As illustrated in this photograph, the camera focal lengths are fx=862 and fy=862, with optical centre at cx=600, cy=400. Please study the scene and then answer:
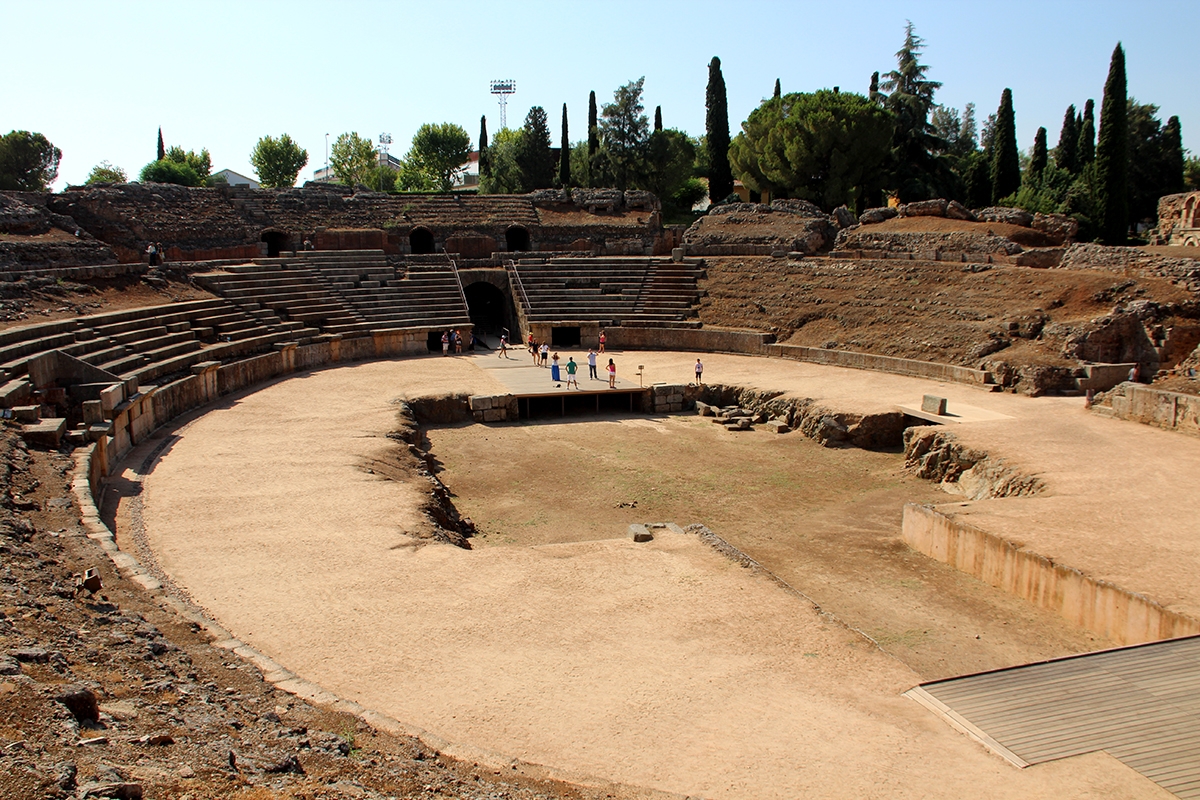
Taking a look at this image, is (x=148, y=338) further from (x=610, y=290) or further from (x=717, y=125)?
(x=717, y=125)

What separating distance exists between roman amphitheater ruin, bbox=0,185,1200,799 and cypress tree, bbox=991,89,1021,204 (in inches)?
333

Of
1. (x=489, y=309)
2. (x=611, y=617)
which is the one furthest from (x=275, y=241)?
(x=611, y=617)

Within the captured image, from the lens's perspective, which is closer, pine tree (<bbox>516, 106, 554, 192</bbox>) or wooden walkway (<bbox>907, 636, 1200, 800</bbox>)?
wooden walkway (<bbox>907, 636, 1200, 800</bbox>)

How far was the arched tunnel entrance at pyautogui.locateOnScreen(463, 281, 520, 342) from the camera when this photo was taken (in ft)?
107

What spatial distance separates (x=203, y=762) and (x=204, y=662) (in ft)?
7.33

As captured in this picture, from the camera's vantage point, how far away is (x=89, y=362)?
651 inches

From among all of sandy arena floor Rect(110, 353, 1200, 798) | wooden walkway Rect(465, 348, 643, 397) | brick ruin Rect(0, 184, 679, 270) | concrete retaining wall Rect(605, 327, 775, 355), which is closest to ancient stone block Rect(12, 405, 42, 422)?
sandy arena floor Rect(110, 353, 1200, 798)

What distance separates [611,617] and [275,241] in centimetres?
3034

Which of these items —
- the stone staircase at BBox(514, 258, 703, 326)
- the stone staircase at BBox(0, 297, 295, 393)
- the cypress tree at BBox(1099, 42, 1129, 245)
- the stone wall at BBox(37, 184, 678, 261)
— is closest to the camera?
the stone staircase at BBox(0, 297, 295, 393)

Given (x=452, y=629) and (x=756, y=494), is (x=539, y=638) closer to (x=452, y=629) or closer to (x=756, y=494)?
(x=452, y=629)

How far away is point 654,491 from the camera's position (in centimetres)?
1571

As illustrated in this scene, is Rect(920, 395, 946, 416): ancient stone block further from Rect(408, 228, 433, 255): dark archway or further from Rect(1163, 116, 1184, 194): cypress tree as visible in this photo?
Rect(1163, 116, 1184, 194): cypress tree

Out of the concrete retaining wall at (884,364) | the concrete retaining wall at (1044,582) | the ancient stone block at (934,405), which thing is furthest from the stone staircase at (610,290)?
the concrete retaining wall at (1044,582)

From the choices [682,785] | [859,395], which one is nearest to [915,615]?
[682,785]
